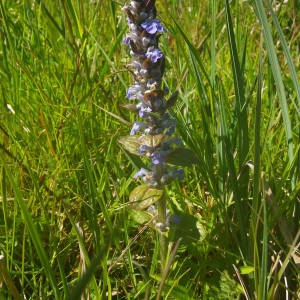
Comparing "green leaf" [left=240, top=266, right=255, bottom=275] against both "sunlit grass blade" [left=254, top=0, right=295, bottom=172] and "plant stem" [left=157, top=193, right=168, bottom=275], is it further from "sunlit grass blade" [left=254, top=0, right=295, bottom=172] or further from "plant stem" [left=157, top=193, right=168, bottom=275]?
"sunlit grass blade" [left=254, top=0, right=295, bottom=172]

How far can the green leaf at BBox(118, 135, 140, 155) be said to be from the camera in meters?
1.39

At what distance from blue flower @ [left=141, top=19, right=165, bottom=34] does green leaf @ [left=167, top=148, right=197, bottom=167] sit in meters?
0.35

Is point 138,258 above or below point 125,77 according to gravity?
below

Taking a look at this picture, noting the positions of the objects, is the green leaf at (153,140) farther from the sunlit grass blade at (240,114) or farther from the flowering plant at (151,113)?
the sunlit grass blade at (240,114)

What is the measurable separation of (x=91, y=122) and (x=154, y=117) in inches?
21.2

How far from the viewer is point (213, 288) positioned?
4.51ft

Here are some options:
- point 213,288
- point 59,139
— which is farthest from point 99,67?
point 213,288

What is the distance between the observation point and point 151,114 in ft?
4.28

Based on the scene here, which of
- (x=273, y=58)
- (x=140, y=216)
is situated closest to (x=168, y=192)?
(x=140, y=216)

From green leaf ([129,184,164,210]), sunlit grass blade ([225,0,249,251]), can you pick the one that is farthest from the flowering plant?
sunlit grass blade ([225,0,249,251])

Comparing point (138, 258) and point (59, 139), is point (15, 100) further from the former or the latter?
point (138, 258)

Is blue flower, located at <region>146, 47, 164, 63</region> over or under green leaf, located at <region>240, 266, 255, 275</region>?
over

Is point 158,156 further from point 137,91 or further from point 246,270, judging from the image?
point 246,270

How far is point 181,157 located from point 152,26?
371mm
